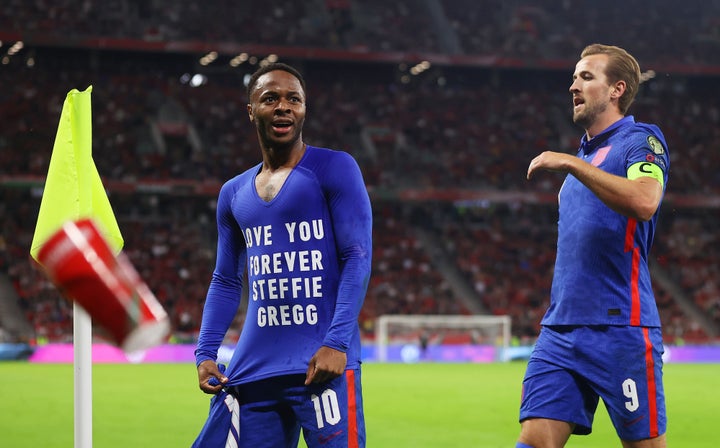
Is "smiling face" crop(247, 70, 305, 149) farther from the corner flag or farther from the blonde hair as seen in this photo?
the blonde hair

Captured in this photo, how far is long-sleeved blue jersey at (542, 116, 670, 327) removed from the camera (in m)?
4.38

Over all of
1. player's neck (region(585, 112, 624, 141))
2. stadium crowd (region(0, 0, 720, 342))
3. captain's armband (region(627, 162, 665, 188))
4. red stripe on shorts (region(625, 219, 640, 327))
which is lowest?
red stripe on shorts (region(625, 219, 640, 327))

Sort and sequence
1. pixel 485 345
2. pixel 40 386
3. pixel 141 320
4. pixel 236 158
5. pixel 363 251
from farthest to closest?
pixel 236 158
pixel 485 345
pixel 40 386
pixel 363 251
pixel 141 320

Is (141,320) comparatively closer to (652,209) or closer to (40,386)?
(652,209)

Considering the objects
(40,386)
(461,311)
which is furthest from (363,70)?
(40,386)

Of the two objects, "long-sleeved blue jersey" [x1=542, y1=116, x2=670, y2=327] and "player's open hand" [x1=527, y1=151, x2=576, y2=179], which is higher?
"player's open hand" [x1=527, y1=151, x2=576, y2=179]

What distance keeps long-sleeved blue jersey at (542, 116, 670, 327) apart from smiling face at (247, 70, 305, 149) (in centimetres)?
132

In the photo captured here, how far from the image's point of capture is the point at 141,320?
2646 millimetres

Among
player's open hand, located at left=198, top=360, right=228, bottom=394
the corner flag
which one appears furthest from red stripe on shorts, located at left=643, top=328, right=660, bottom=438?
the corner flag

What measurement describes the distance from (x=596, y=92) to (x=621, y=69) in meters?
0.14

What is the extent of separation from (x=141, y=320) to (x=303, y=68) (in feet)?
121

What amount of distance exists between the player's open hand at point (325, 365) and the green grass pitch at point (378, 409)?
629 cm

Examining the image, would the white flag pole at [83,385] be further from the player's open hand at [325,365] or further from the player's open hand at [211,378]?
the player's open hand at [325,365]

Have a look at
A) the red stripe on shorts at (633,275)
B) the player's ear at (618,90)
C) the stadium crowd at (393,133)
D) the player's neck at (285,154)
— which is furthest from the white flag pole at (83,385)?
the stadium crowd at (393,133)
